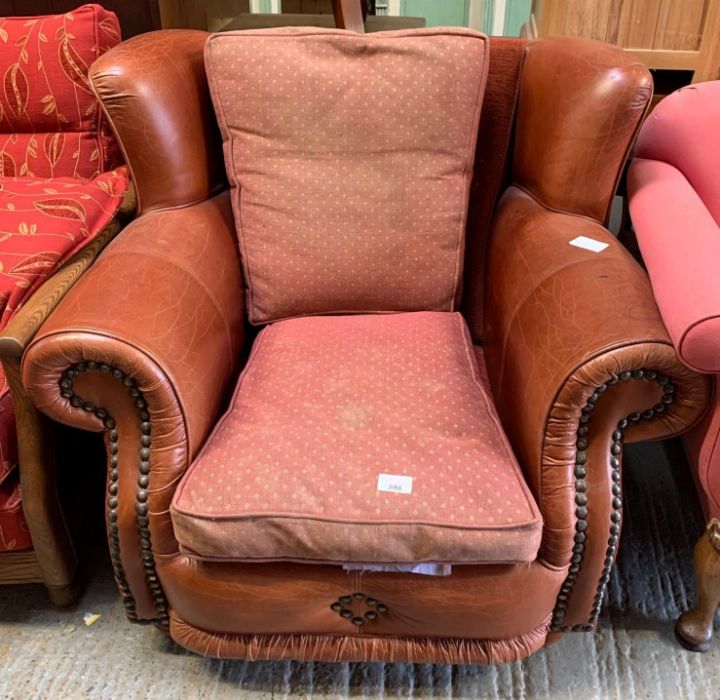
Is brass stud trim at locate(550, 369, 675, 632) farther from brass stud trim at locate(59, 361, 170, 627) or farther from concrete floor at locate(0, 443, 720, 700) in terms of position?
brass stud trim at locate(59, 361, 170, 627)

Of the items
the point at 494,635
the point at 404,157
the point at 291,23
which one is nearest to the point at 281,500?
the point at 494,635

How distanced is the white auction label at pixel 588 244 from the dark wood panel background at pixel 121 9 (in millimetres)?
1122

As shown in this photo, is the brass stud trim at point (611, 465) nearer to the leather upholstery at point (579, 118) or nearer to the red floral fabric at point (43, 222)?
the leather upholstery at point (579, 118)

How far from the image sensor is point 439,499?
3.16ft

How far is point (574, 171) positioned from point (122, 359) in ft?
2.70

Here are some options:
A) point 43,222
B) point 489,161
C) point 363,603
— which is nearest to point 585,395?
point 363,603

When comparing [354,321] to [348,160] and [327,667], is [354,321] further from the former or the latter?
[327,667]

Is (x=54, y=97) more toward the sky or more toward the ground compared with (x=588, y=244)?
more toward the sky

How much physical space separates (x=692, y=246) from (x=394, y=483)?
588 millimetres

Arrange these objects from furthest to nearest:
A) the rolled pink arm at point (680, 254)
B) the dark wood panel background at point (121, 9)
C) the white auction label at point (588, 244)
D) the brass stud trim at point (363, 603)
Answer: the dark wood panel background at point (121, 9) < the white auction label at point (588, 244) < the brass stud trim at point (363, 603) < the rolled pink arm at point (680, 254)

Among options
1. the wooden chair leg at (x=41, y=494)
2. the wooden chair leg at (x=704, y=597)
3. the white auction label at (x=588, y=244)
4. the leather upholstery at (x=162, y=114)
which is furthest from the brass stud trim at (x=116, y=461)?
the wooden chair leg at (x=704, y=597)

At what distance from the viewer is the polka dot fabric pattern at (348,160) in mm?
1234

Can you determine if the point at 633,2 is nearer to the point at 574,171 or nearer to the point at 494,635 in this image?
the point at 574,171

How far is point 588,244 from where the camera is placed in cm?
116
